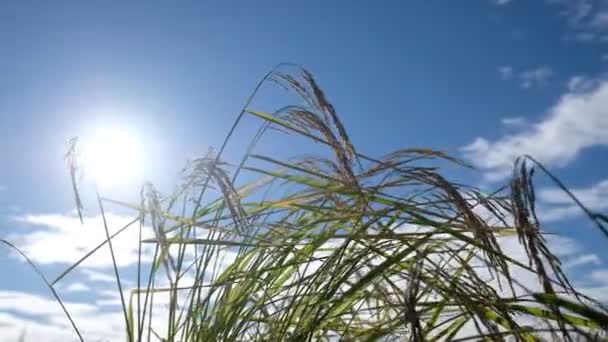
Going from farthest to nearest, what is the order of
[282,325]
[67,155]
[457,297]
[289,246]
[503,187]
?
[67,155] → [503,187] → [289,246] → [282,325] → [457,297]

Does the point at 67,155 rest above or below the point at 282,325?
above

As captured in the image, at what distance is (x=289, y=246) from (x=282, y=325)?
0.23 meters

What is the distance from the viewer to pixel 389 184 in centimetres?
176

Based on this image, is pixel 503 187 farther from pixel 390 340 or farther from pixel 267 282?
pixel 267 282

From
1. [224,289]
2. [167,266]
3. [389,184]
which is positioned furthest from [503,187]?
[167,266]

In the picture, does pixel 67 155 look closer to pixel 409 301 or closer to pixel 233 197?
pixel 233 197

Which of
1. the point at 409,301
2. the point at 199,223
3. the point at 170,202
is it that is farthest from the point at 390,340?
the point at 409,301

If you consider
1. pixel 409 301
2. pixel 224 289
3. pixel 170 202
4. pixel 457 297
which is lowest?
pixel 409 301

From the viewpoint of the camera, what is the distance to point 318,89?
1751 mm

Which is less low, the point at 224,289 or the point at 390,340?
the point at 224,289

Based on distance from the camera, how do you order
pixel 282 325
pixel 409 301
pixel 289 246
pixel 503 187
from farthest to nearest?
pixel 503 187, pixel 289 246, pixel 282 325, pixel 409 301

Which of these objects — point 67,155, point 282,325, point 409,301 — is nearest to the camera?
point 409,301

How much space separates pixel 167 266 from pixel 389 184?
61 centimetres

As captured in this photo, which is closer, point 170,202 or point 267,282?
point 267,282
